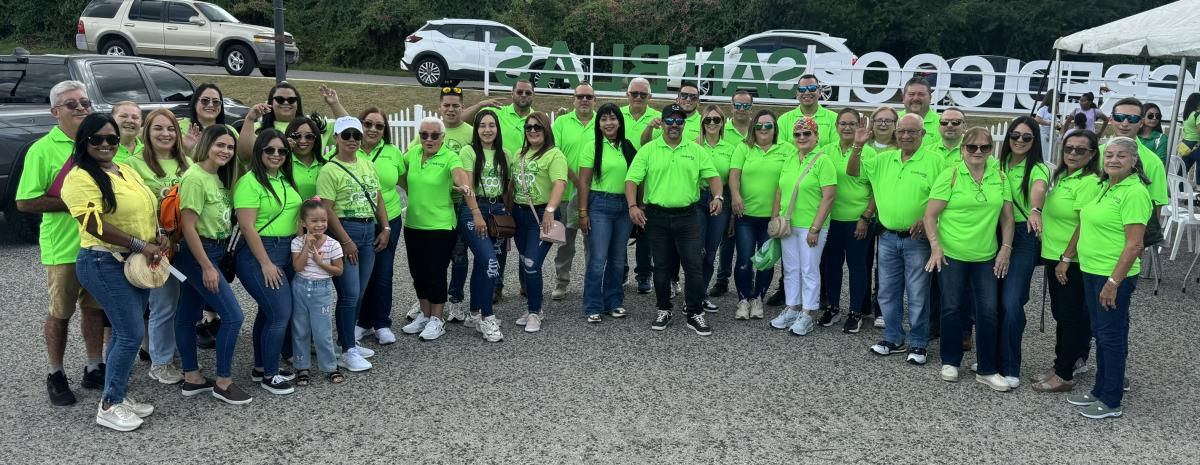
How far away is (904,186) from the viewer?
18.5 feet

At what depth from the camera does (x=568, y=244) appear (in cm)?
742

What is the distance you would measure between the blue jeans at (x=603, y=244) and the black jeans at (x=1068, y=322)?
2.77 meters

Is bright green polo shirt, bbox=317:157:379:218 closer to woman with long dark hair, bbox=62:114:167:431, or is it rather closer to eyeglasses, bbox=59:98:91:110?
woman with long dark hair, bbox=62:114:167:431

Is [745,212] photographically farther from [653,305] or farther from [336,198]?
[336,198]

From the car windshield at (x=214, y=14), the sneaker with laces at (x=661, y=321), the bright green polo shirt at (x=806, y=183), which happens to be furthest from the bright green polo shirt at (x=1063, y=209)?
the car windshield at (x=214, y=14)

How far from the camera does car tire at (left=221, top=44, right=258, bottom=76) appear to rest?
1964 centimetres

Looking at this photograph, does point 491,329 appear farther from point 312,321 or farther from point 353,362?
point 312,321

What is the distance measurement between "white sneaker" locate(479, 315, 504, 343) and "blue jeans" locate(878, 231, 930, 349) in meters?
2.55

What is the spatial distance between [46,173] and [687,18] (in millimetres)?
23851

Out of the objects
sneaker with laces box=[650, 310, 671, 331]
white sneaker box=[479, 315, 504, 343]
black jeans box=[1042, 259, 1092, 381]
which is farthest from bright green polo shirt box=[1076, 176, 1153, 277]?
white sneaker box=[479, 315, 504, 343]

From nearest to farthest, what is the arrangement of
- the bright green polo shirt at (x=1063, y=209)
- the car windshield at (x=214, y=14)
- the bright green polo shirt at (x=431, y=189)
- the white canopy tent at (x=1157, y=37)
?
1. the bright green polo shirt at (x=1063, y=209)
2. the bright green polo shirt at (x=431, y=189)
3. the white canopy tent at (x=1157, y=37)
4. the car windshield at (x=214, y=14)

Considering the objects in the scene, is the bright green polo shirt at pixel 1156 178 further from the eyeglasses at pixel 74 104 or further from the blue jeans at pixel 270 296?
the eyeglasses at pixel 74 104

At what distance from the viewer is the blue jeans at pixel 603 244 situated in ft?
21.7

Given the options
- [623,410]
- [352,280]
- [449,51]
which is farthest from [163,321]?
[449,51]
